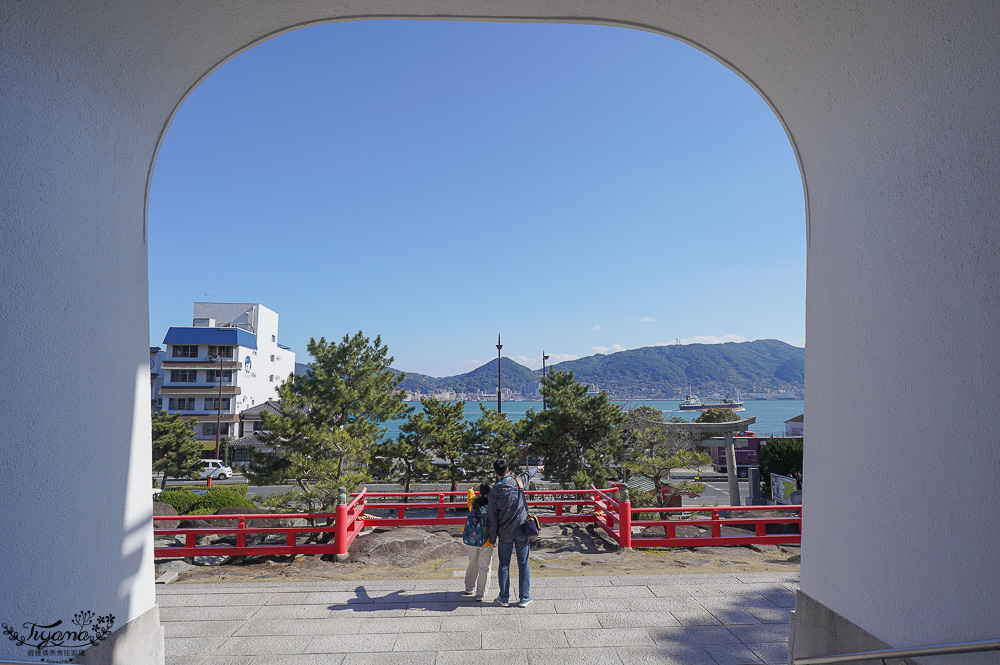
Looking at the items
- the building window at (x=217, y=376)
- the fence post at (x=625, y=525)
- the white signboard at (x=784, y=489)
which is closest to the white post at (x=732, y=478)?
the white signboard at (x=784, y=489)

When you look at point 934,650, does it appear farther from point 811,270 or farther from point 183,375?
point 183,375

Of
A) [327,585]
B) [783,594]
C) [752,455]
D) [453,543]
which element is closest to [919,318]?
[783,594]

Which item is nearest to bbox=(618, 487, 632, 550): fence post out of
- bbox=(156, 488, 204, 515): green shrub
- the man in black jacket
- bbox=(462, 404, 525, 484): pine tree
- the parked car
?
the man in black jacket

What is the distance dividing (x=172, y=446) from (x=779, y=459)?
26.3 meters

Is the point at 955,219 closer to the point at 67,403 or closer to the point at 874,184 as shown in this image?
the point at 874,184

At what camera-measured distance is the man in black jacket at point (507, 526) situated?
4625mm

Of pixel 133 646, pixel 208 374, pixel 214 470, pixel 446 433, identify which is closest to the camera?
pixel 133 646

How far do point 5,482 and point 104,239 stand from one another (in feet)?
4.39

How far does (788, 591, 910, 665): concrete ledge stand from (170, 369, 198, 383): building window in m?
44.2

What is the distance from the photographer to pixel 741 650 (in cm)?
382

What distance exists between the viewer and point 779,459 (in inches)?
789

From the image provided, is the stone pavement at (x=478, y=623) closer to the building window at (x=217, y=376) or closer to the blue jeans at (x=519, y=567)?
the blue jeans at (x=519, y=567)

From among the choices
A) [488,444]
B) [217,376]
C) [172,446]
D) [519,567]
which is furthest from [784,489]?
[217,376]

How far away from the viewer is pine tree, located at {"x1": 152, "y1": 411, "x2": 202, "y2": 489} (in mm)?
24047
